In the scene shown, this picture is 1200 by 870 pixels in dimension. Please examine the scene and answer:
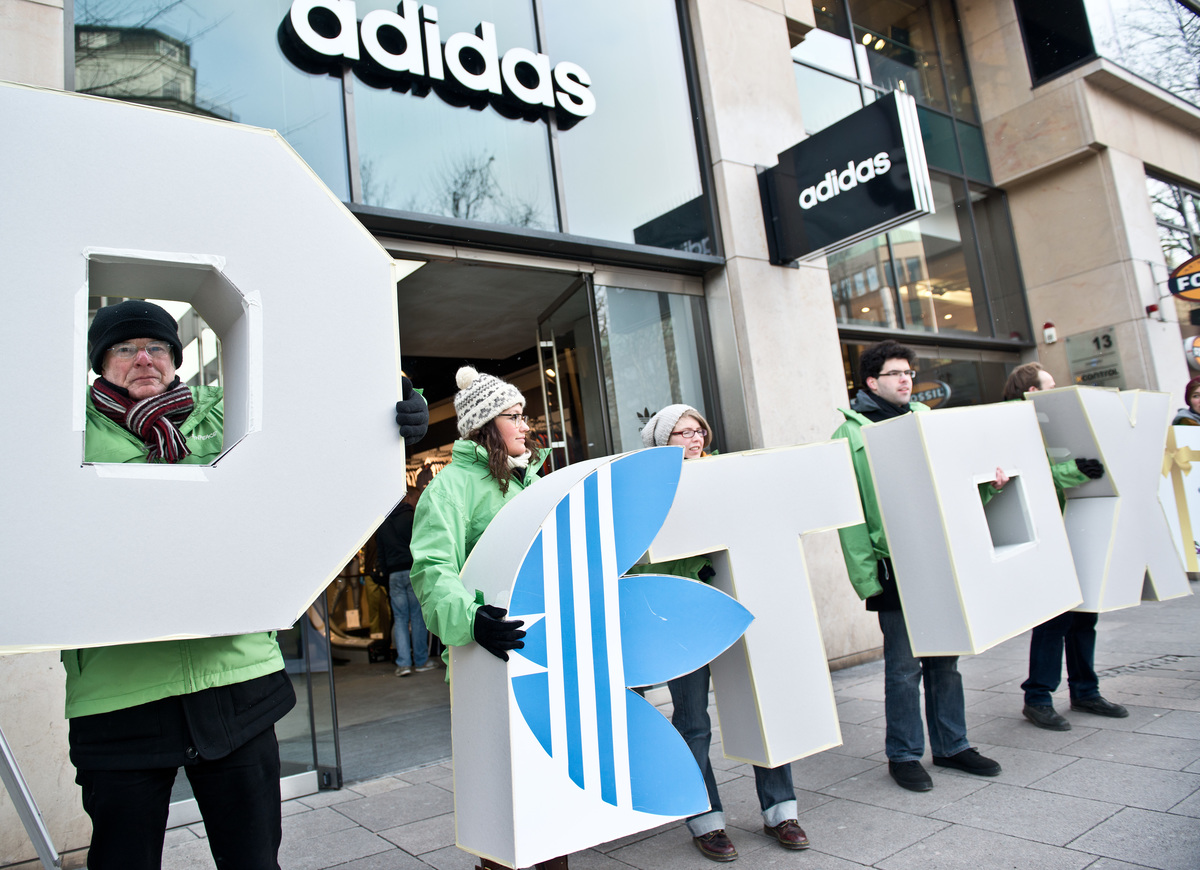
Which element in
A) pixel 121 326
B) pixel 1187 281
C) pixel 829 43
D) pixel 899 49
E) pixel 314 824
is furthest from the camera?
pixel 899 49

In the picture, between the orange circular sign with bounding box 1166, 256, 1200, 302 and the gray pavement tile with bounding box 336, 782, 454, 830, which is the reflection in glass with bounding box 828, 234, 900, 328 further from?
the gray pavement tile with bounding box 336, 782, 454, 830

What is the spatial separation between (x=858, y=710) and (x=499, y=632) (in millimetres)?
3629

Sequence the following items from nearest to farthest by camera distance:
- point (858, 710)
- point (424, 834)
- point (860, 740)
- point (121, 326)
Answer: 1. point (121, 326)
2. point (424, 834)
3. point (860, 740)
4. point (858, 710)

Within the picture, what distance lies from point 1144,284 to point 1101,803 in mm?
8729

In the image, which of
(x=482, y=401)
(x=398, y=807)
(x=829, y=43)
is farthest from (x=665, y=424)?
(x=829, y=43)

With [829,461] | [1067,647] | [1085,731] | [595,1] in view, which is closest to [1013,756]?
[1085,731]

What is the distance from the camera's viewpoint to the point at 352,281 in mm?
1812

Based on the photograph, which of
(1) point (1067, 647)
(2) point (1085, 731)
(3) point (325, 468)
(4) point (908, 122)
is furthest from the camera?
(4) point (908, 122)

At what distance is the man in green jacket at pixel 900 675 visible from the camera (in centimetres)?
349

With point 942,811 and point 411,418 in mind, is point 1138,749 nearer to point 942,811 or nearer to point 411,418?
point 942,811

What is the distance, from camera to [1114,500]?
13.4 ft

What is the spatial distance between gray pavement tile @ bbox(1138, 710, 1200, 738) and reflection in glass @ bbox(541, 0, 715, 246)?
4.21 metres

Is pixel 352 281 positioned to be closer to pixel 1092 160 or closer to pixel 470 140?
pixel 470 140

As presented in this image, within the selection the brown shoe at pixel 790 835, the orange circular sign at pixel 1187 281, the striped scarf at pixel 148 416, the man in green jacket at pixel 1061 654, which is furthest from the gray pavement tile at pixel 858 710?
the orange circular sign at pixel 1187 281
